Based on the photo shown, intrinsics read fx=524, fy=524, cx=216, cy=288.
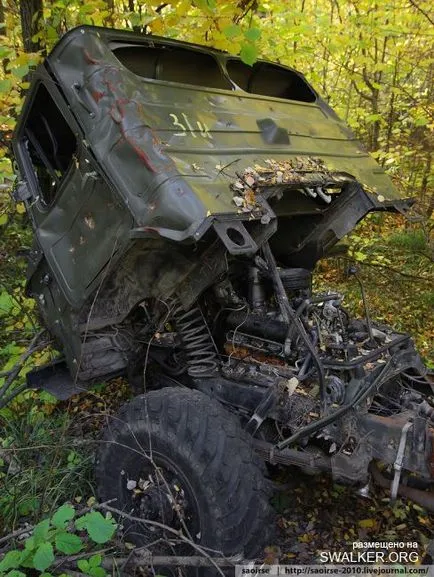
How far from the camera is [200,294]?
3.32 meters

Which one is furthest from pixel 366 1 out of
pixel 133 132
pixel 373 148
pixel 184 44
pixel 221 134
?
pixel 133 132

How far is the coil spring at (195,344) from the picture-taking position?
11.1ft

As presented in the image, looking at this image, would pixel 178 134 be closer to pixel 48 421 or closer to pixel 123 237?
pixel 123 237

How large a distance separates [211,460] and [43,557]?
0.96 meters

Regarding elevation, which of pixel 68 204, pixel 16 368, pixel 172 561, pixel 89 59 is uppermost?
pixel 89 59

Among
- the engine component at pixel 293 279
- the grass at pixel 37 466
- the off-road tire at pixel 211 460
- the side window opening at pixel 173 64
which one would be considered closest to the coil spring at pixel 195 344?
the off-road tire at pixel 211 460

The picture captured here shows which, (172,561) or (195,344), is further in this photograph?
(195,344)

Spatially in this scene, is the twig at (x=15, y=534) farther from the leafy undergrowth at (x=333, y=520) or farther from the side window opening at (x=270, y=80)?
the side window opening at (x=270, y=80)

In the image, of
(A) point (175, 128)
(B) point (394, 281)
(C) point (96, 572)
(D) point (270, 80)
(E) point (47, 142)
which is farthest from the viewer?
(B) point (394, 281)

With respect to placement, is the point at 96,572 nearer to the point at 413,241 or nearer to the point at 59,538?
the point at 59,538

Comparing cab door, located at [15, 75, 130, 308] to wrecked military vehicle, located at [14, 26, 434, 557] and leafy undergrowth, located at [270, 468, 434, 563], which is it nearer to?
wrecked military vehicle, located at [14, 26, 434, 557]

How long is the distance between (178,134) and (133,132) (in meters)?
0.27

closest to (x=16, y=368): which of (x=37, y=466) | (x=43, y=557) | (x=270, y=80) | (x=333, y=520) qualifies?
(x=37, y=466)

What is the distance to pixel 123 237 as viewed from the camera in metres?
2.88
